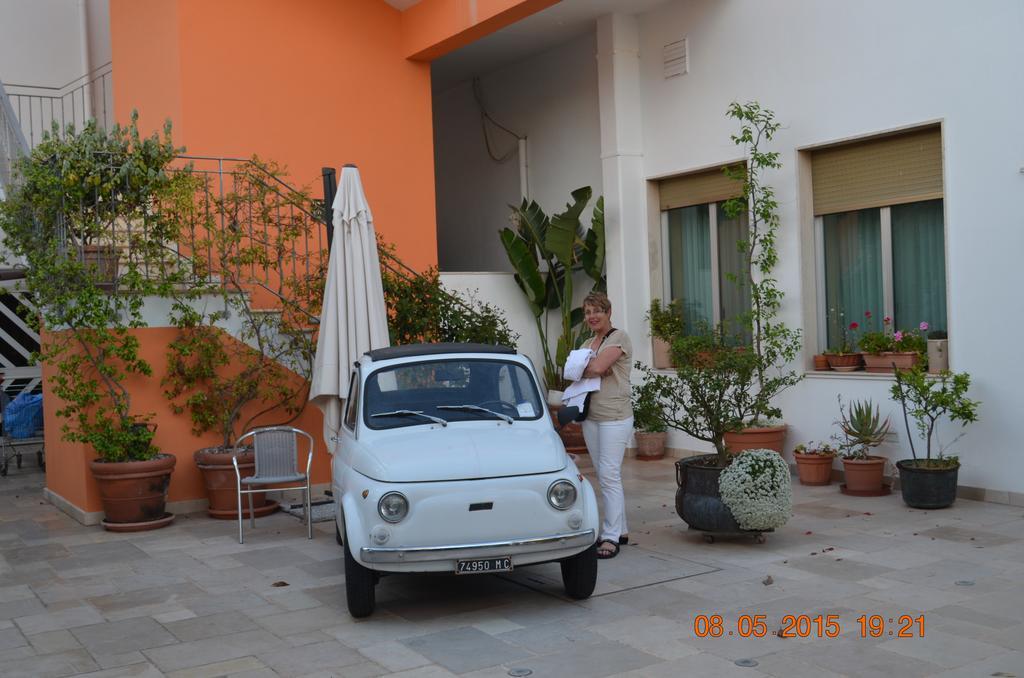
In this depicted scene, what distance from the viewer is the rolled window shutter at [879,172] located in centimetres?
991

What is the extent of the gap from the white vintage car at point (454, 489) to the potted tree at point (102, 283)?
3339mm

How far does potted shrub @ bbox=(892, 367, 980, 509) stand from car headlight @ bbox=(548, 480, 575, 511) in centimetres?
442

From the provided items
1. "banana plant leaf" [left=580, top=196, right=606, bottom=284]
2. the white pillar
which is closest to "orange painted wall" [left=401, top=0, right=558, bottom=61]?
the white pillar

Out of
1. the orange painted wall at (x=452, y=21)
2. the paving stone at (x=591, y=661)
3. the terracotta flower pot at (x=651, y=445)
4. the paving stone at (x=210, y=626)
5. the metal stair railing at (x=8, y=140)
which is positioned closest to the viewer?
the paving stone at (x=591, y=661)

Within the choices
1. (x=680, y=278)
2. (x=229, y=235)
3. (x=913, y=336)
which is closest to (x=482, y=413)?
(x=229, y=235)

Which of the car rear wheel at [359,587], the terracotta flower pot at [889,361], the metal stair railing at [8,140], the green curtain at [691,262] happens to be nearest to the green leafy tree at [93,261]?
the metal stair railing at [8,140]

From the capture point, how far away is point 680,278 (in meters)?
13.1

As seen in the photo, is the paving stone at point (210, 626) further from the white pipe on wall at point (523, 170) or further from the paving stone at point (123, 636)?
the white pipe on wall at point (523, 170)

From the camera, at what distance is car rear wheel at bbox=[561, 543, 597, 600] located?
633 centimetres

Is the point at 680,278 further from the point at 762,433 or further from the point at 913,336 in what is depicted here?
the point at 913,336

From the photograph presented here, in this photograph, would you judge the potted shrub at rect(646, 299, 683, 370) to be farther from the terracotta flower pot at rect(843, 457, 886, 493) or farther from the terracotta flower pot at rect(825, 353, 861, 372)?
the terracotta flower pot at rect(843, 457, 886, 493)

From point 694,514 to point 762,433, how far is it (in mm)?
3680

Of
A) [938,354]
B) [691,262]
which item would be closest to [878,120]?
[938,354]
